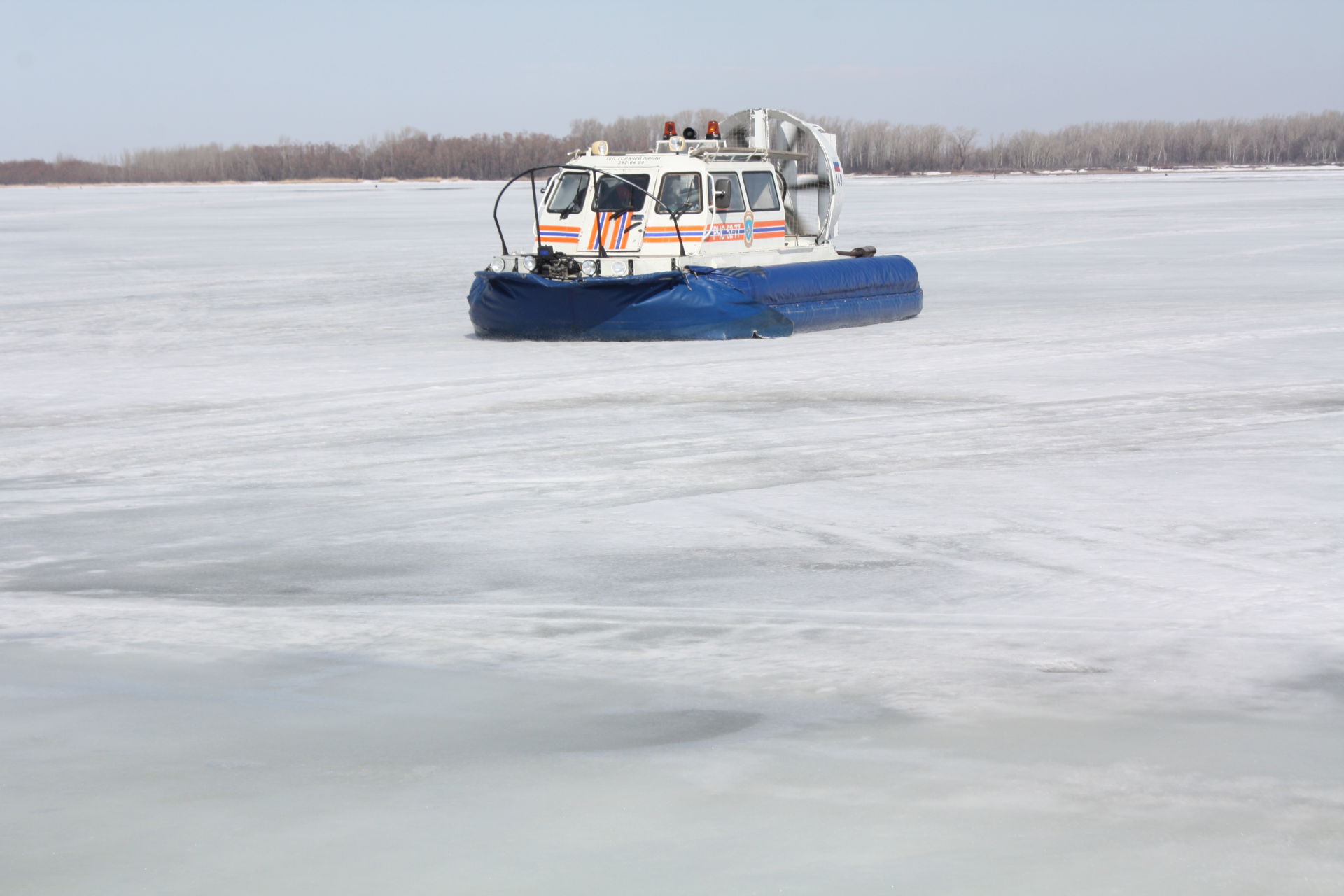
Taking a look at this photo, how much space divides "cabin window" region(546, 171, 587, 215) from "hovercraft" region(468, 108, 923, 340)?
0.4 inches

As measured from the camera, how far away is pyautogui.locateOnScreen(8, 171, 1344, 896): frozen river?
9.65 ft

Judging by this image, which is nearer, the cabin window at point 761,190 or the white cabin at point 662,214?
the white cabin at point 662,214

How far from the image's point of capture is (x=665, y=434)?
7668 millimetres

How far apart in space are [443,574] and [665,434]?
282 centimetres

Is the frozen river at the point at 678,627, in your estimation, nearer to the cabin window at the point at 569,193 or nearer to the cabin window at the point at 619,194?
the cabin window at the point at 619,194

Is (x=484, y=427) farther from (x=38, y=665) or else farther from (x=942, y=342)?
(x=942, y=342)

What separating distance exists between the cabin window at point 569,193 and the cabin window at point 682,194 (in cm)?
68

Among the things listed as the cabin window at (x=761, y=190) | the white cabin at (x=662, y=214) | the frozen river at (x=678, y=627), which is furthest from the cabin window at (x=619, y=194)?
the frozen river at (x=678, y=627)

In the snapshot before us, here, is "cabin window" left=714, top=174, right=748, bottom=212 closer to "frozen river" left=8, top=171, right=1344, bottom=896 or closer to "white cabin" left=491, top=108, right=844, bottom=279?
"white cabin" left=491, top=108, right=844, bottom=279

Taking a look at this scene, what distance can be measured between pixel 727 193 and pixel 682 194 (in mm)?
529

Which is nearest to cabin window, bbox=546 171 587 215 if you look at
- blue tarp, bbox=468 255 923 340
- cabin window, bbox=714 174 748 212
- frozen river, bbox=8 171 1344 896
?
blue tarp, bbox=468 255 923 340

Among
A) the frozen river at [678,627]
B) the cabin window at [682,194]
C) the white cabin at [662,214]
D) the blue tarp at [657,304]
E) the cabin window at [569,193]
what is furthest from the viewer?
the cabin window at [569,193]

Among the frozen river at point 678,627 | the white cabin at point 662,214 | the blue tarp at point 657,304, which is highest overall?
the white cabin at point 662,214

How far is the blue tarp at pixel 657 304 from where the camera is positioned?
38.6 ft
